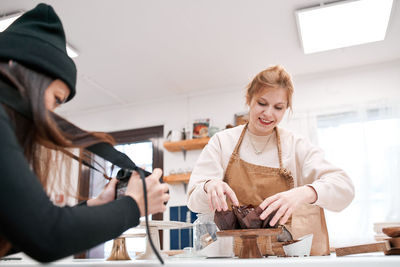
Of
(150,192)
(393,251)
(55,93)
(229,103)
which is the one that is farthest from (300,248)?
(229,103)

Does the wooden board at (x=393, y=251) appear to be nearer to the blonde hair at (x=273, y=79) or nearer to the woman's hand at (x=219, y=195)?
the woman's hand at (x=219, y=195)

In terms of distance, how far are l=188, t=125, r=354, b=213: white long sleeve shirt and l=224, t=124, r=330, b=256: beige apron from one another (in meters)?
0.04

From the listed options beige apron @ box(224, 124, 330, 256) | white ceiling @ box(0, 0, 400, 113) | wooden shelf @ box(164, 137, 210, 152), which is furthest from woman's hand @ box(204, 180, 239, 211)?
wooden shelf @ box(164, 137, 210, 152)

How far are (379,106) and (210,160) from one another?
2949 millimetres

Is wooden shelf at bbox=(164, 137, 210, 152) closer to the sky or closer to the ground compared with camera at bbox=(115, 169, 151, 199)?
closer to the sky

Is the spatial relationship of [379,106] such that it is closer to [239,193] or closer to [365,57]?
[365,57]

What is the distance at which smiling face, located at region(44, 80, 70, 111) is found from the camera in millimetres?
810

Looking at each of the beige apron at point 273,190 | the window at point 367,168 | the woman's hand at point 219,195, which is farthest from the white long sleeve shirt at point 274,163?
the window at point 367,168

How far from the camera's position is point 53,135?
0.73 metres

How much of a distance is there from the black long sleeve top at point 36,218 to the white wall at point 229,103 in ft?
12.0

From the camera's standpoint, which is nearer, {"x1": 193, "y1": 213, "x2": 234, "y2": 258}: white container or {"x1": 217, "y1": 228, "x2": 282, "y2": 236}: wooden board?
{"x1": 217, "y1": 228, "x2": 282, "y2": 236}: wooden board

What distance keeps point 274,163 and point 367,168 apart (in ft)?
8.28

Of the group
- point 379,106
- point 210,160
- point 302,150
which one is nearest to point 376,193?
point 379,106

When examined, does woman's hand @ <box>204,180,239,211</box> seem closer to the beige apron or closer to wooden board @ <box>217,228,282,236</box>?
wooden board @ <box>217,228,282,236</box>
